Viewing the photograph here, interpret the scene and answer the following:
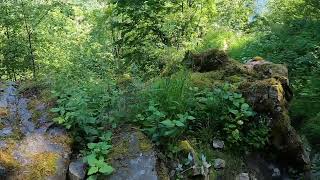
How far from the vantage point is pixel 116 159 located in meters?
3.62

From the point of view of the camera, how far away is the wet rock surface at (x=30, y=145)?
133 inches

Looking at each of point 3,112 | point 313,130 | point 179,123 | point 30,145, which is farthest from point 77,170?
point 313,130

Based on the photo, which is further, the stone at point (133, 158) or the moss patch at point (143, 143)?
the moss patch at point (143, 143)

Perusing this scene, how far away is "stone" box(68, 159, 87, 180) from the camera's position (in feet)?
11.2

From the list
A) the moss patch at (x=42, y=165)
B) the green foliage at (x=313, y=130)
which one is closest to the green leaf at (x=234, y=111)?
the green foliage at (x=313, y=130)

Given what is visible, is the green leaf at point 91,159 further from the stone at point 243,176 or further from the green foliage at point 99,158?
the stone at point 243,176

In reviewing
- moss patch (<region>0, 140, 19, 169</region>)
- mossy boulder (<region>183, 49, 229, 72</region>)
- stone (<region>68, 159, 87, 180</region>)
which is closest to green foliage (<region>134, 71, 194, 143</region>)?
stone (<region>68, 159, 87, 180</region>)

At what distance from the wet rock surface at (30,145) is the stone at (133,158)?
48 cm

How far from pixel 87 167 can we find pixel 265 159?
7.36 ft

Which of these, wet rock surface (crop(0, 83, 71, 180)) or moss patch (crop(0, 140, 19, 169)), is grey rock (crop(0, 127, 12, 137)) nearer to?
wet rock surface (crop(0, 83, 71, 180))

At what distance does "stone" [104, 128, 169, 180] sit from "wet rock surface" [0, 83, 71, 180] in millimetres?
485

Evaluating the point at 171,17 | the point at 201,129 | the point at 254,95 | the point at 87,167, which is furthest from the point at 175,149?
the point at 171,17

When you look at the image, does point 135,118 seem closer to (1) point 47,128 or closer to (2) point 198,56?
(1) point 47,128

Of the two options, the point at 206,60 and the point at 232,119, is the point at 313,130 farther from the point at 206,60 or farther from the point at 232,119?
the point at 206,60
